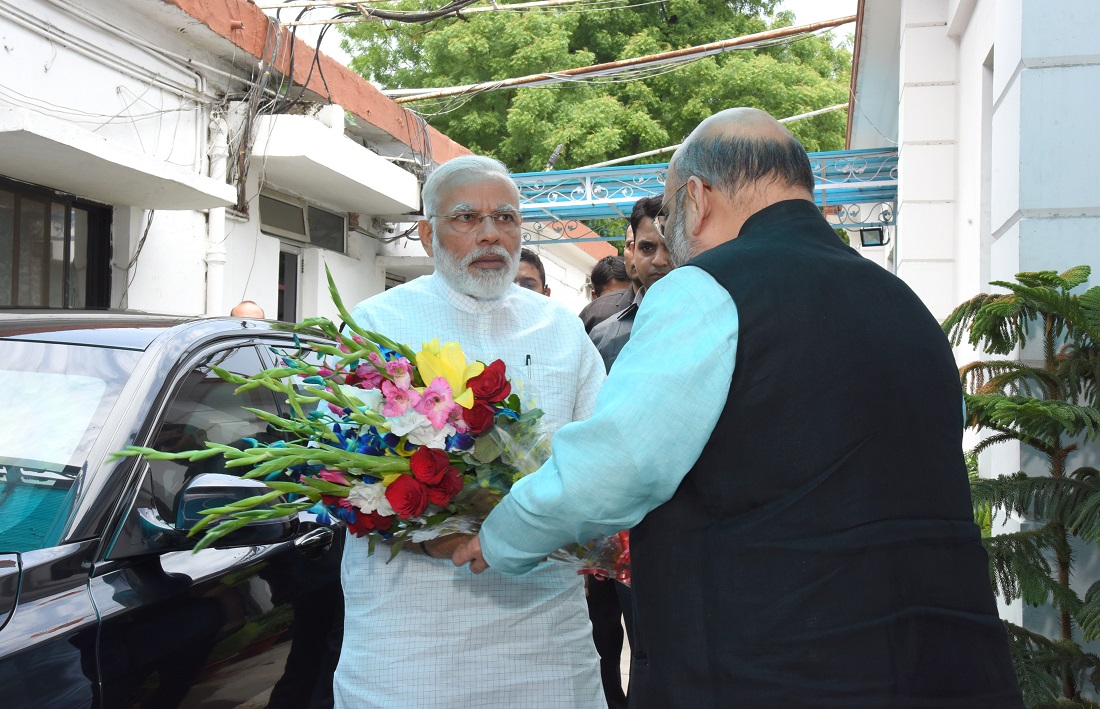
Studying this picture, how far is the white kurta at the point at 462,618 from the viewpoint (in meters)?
2.54

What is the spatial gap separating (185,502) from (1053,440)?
300 centimetres

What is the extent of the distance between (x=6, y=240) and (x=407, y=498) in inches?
252

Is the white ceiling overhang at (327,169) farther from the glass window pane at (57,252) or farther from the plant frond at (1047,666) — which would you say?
the plant frond at (1047,666)

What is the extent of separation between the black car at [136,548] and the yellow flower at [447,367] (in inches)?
21.2

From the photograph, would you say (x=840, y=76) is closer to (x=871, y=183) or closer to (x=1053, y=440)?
(x=871, y=183)

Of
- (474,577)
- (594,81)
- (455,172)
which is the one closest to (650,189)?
(594,81)

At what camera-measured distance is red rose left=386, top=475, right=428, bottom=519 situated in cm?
228

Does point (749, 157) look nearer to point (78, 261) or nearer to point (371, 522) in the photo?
point (371, 522)

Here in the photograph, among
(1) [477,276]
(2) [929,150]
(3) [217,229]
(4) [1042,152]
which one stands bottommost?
(1) [477,276]

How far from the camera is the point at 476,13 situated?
21.3m

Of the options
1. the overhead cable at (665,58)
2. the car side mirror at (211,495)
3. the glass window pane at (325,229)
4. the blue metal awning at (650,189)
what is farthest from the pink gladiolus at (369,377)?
the overhead cable at (665,58)

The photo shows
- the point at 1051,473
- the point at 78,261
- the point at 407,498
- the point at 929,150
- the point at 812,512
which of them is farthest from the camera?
the point at 78,261

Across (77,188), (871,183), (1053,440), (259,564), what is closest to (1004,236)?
(1053,440)

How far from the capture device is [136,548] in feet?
8.29
